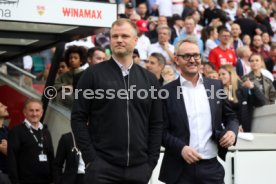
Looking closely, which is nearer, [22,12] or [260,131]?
[22,12]

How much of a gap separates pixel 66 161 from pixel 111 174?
3.54m

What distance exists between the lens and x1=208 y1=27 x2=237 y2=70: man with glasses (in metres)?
14.9

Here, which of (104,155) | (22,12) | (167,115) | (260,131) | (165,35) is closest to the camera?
(104,155)

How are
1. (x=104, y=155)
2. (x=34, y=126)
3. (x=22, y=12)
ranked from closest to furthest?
(x=104, y=155), (x=22, y=12), (x=34, y=126)

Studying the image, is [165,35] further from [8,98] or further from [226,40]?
[8,98]

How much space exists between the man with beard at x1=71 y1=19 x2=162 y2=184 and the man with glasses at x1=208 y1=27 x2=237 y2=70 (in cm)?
911

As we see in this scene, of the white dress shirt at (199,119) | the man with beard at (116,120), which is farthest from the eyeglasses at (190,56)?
the man with beard at (116,120)

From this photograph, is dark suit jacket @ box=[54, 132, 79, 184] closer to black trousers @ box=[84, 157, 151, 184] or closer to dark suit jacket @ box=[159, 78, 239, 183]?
dark suit jacket @ box=[159, 78, 239, 183]

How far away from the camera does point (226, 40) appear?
50.1 ft

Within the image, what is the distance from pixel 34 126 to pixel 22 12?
1.66m

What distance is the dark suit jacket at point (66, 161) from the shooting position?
895cm

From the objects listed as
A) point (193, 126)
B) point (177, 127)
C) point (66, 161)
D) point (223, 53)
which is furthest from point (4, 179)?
point (223, 53)

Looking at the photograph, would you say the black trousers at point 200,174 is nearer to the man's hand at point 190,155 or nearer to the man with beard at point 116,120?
the man's hand at point 190,155

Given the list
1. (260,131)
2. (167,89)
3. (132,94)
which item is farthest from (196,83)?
(260,131)
